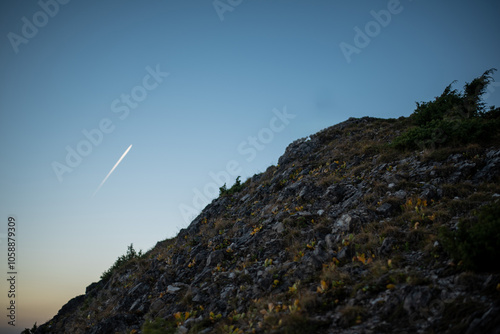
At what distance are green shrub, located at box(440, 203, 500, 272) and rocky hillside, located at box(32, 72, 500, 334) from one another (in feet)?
0.09

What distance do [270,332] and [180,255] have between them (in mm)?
10287

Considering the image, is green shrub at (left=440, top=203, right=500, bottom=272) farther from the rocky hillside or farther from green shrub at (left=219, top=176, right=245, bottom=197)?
green shrub at (left=219, top=176, right=245, bottom=197)

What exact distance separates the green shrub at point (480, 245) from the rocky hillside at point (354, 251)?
0.03m

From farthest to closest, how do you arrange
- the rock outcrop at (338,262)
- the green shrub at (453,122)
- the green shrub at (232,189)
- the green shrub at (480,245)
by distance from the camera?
the green shrub at (232,189) → the green shrub at (453,122) → the rock outcrop at (338,262) → the green shrub at (480,245)

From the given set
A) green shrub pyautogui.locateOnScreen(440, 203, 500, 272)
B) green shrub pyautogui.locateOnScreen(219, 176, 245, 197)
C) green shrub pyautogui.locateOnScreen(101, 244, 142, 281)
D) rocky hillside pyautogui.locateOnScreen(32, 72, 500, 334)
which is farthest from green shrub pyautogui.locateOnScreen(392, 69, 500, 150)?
green shrub pyautogui.locateOnScreen(101, 244, 142, 281)

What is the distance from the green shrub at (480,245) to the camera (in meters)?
5.93

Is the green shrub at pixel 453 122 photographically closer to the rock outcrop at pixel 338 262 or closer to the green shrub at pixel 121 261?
the rock outcrop at pixel 338 262

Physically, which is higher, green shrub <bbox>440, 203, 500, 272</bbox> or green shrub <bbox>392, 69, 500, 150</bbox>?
green shrub <bbox>392, 69, 500, 150</bbox>

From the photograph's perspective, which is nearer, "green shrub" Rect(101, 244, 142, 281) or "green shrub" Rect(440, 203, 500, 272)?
"green shrub" Rect(440, 203, 500, 272)

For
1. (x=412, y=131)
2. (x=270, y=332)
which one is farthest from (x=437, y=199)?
(x=270, y=332)

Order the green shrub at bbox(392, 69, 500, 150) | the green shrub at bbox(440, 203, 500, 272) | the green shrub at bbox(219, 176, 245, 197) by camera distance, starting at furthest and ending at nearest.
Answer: the green shrub at bbox(219, 176, 245, 197) < the green shrub at bbox(392, 69, 500, 150) < the green shrub at bbox(440, 203, 500, 272)

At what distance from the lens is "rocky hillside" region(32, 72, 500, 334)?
6045 millimetres

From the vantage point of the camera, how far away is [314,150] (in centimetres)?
2186

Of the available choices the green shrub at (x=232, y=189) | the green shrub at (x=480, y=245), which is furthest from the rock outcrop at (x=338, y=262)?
the green shrub at (x=232, y=189)
